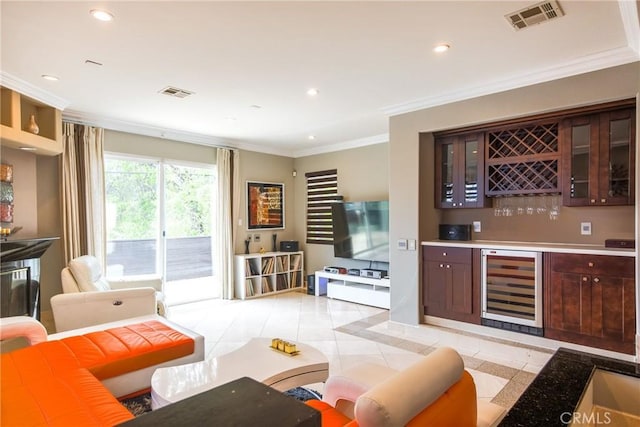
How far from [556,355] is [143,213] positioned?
517 centimetres

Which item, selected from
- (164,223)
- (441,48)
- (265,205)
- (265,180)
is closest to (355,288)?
(265,205)

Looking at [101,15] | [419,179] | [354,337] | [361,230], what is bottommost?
[354,337]

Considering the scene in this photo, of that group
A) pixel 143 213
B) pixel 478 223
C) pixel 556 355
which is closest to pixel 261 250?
pixel 143 213

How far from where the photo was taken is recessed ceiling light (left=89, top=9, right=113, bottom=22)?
2265 millimetres

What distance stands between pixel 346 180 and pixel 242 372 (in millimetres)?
4512

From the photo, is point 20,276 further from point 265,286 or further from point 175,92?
point 265,286

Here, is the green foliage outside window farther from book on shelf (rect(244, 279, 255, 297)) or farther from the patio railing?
book on shelf (rect(244, 279, 255, 297))

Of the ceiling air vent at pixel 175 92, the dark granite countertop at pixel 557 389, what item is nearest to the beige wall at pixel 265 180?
the ceiling air vent at pixel 175 92

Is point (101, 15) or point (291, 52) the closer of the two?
Answer: point (101, 15)

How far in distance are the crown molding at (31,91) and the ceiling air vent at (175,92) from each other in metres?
Result: 1.21

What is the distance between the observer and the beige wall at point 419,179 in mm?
3541

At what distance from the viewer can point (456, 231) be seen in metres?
4.32
